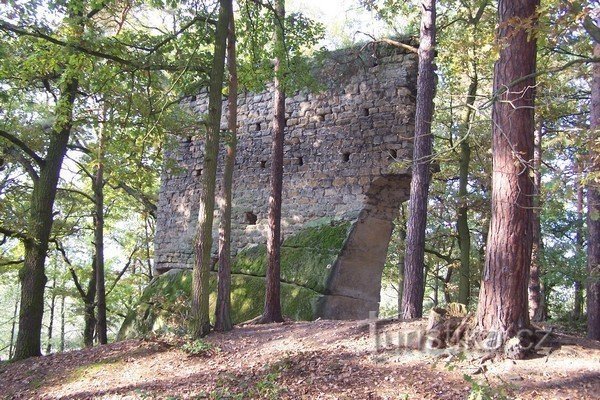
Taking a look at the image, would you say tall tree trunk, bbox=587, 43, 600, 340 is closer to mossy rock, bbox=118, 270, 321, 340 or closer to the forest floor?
the forest floor

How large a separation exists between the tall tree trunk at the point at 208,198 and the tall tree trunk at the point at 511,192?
3.91 metres

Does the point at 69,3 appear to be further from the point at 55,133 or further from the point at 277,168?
the point at 277,168

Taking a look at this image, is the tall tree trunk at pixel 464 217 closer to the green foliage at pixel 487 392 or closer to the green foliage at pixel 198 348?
the green foliage at pixel 198 348

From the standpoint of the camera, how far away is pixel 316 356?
5.42 m

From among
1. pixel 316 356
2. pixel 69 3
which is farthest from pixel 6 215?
pixel 316 356

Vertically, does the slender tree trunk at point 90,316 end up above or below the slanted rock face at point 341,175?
below

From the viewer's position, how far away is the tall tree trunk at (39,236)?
27.2 feet

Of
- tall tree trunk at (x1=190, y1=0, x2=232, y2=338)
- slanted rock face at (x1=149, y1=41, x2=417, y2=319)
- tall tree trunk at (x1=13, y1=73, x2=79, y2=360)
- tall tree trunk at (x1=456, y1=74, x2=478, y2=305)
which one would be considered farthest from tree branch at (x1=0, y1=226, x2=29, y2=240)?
tall tree trunk at (x1=456, y1=74, x2=478, y2=305)

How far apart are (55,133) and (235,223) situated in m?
4.01

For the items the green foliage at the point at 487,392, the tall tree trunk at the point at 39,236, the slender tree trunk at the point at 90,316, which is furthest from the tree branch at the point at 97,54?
the slender tree trunk at the point at 90,316

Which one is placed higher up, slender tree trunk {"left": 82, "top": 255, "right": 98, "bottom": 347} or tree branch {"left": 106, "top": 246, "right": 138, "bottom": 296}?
tree branch {"left": 106, "top": 246, "right": 138, "bottom": 296}

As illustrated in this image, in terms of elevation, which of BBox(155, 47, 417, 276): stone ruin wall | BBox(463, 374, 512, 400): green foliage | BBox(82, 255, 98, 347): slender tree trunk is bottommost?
BBox(82, 255, 98, 347): slender tree trunk

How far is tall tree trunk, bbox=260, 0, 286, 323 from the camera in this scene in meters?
8.24

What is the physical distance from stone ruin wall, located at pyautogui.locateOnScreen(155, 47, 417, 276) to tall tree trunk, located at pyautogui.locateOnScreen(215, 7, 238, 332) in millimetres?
1328
